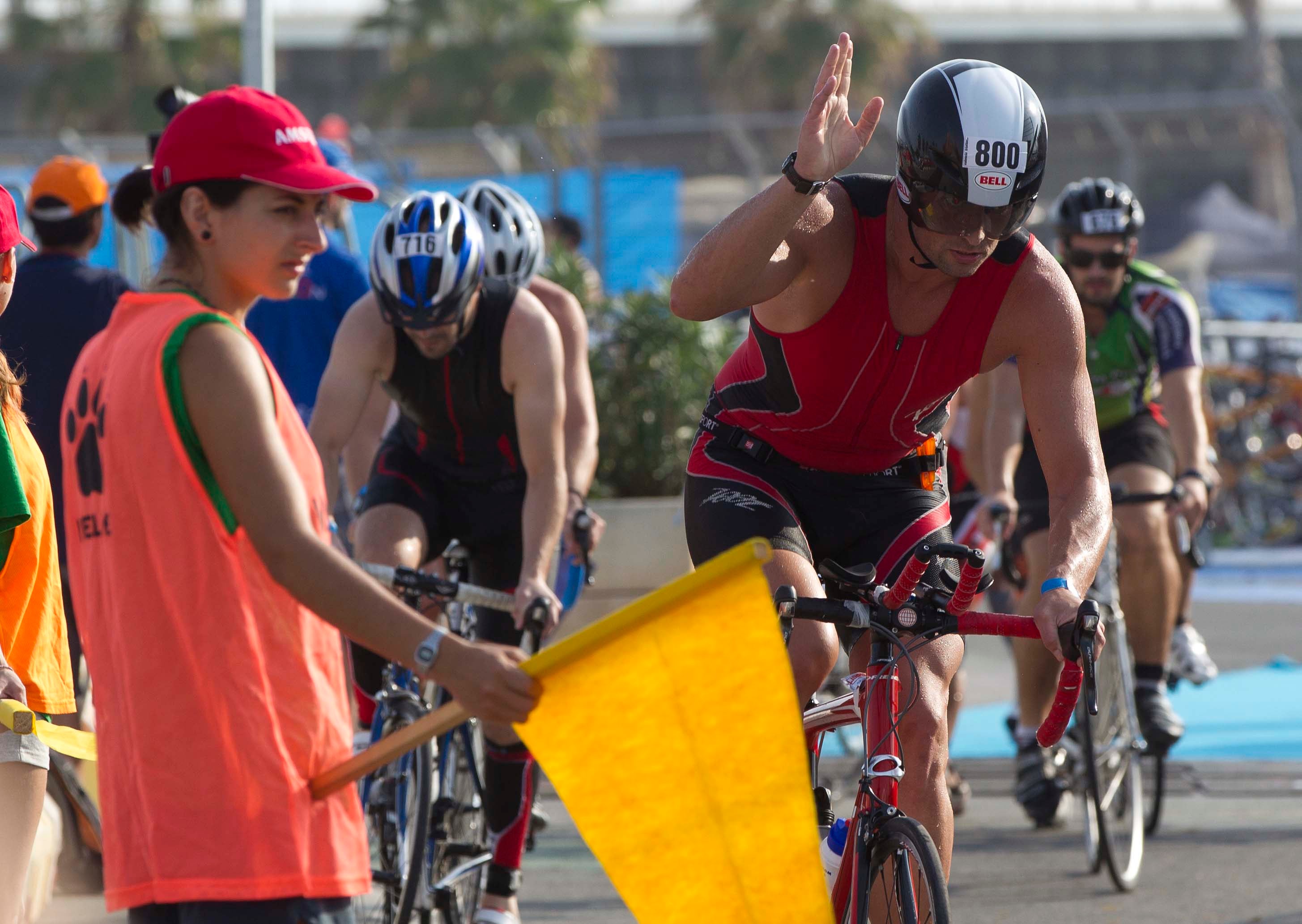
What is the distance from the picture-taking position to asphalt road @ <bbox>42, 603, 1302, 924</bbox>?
6.10 m

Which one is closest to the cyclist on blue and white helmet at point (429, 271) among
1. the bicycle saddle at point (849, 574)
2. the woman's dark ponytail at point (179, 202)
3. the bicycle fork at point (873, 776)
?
the bicycle saddle at point (849, 574)

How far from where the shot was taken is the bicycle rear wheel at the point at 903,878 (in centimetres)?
360

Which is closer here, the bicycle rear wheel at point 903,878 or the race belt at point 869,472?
the bicycle rear wheel at point 903,878

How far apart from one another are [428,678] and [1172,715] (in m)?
4.98

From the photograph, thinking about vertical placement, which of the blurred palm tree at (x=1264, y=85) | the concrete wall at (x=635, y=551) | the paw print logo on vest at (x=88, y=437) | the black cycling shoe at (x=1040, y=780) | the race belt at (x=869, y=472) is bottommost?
the black cycling shoe at (x=1040, y=780)

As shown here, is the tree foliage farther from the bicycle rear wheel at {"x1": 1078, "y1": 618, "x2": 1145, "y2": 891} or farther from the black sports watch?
the black sports watch

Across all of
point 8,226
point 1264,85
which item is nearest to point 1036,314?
point 8,226

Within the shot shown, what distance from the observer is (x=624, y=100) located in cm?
5031

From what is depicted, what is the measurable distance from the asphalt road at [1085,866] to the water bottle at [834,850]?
201 cm

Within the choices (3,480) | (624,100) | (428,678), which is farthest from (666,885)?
(624,100)

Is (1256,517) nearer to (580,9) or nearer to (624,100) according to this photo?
(580,9)

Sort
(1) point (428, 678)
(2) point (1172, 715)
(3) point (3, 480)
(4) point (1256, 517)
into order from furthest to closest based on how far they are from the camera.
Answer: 1. (4) point (1256, 517)
2. (2) point (1172, 715)
3. (3) point (3, 480)
4. (1) point (428, 678)

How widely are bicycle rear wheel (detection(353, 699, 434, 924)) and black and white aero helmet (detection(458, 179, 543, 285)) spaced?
228 cm

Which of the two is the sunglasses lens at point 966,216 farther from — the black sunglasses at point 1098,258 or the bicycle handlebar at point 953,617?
the black sunglasses at point 1098,258
